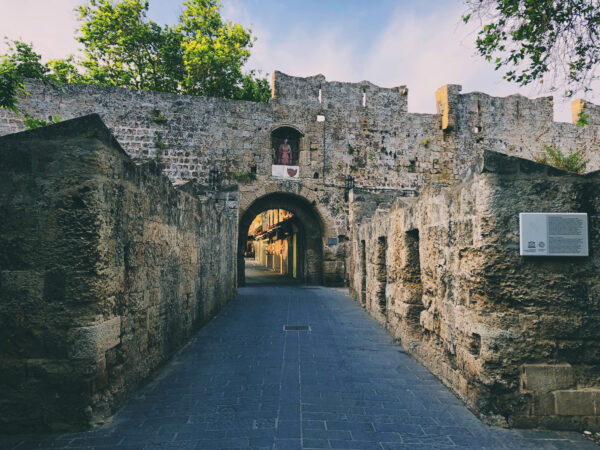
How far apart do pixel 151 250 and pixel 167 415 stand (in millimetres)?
1805

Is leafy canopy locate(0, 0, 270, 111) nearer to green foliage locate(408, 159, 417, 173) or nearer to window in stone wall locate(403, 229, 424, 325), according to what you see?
green foliage locate(408, 159, 417, 173)

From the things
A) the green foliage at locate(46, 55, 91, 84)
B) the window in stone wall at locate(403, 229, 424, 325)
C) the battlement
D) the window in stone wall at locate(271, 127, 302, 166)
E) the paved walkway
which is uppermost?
the green foliage at locate(46, 55, 91, 84)

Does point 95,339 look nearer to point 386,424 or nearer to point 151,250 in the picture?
point 151,250

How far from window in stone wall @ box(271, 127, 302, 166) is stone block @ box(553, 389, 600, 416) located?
1271 cm

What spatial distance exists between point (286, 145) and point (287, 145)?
0.04 m

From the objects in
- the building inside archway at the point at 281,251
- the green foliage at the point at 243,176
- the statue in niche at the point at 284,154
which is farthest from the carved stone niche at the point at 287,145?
the building inside archway at the point at 281,251

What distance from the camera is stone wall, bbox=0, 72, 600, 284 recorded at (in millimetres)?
13750

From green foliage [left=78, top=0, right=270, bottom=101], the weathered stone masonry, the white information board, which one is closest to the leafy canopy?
green foliage [left=78, top=0, right=270, bottom=101]

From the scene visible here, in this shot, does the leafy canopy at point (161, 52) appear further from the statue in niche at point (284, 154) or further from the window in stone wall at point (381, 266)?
the window in stone wall at point (381, 266)

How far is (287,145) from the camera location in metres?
15.2

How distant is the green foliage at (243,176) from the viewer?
14.5 meters

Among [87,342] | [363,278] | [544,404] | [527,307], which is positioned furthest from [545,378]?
[363,278]

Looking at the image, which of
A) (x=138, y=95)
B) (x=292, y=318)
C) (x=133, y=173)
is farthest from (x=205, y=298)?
(x=138, y=95)

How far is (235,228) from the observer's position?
1259cm
